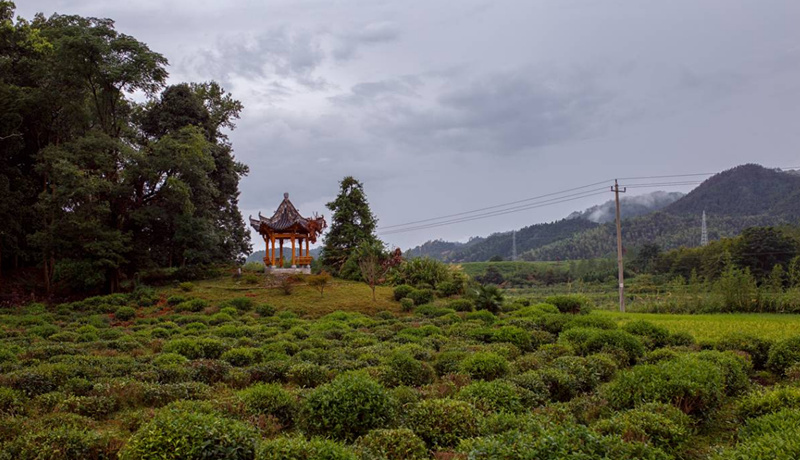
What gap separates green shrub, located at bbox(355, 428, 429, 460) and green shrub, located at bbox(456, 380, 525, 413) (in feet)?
5.11

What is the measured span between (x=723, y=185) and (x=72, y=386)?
6620cm

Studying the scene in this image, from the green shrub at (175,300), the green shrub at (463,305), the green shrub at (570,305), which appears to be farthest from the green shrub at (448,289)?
the green shrub at (175,300)

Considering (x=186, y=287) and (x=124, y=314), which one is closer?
(x=124, y=314)

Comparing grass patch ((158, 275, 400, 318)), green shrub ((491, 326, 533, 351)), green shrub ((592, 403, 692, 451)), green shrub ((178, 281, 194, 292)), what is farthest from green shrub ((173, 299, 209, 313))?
green shrub ((592, 403, 692, 451))

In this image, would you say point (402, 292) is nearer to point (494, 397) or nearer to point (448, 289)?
point (448, 289)

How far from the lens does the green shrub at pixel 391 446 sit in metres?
5.00

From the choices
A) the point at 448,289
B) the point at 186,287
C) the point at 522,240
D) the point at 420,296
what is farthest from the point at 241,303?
the point at 522,240

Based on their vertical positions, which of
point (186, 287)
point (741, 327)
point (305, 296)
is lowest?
point (741, 327)

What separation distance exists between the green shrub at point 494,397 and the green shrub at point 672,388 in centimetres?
140

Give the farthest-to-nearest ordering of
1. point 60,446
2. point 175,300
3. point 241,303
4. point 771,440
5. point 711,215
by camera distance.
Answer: point 711,215 < point 175,300 < point 241,303 < point 60,446 < point 771,440

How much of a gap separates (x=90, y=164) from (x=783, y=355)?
85.4ft

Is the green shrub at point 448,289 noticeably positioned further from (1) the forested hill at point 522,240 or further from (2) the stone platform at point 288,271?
(1) the forested hill at point 522,240

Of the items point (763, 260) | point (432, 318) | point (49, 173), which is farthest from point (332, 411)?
point (763, 260)

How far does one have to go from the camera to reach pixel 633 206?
316 ft
